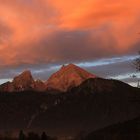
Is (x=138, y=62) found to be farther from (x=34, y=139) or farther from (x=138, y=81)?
(x=34, y=139)

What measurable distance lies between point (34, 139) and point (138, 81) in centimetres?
7312

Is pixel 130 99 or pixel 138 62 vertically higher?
pixel 138 62

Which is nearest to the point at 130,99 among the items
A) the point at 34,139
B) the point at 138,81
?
the point at 138,81

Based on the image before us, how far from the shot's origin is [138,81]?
64.0 m

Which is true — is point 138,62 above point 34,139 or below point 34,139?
above

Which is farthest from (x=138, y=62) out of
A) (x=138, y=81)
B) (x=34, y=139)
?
(x=34, y=139)

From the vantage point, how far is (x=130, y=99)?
63.0 m

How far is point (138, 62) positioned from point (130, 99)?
4.72 metres

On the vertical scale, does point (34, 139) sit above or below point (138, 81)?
below

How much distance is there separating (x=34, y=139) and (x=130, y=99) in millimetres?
73329

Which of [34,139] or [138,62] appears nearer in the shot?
[138,62]

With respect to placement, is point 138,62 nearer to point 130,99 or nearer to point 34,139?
point 130,99

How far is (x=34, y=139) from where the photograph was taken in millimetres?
132875

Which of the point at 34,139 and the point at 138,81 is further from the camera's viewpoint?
the point at 34,139
